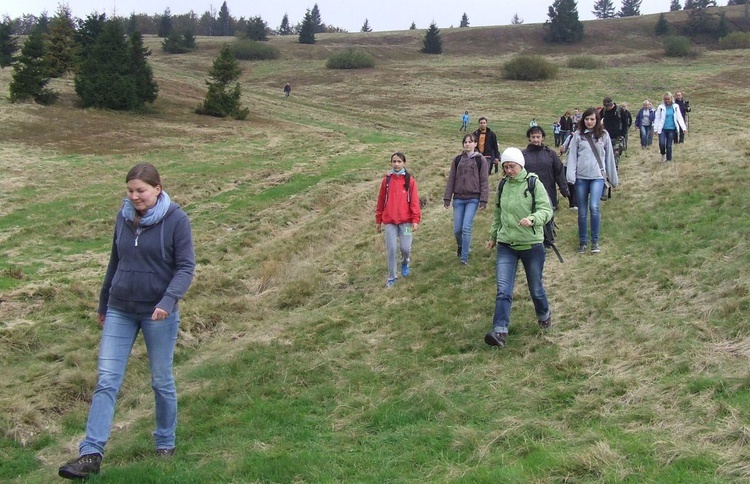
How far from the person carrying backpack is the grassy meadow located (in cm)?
39

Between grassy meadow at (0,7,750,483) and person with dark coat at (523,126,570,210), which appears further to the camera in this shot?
person with dark coat at (523,126,570,210)

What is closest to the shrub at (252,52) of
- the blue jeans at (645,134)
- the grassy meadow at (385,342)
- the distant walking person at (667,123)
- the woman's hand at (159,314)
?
the grassy meadow at (385,342)

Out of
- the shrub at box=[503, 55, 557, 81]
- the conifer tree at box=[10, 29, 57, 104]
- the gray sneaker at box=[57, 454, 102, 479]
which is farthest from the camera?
the shrub at box=[503, 55, 557, 81]

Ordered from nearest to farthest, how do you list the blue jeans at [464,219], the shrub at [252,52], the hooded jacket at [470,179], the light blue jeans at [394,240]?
the light blue jeans at [394,240] < the hooded jacket at [470,179] < the blue jeans at [464,219] < the shrub at [252,52]

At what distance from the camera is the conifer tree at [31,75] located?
1328 inches

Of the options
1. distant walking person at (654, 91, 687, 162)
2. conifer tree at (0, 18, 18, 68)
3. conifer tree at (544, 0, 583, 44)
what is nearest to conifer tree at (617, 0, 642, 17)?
conifer tree at (544, 0, 583, 44)

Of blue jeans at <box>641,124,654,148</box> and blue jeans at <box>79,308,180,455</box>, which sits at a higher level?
blue jeans at <box>641,124,654,148</box>

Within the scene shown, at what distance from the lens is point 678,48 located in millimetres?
73688

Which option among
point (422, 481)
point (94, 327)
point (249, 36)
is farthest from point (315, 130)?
point (249, 36)

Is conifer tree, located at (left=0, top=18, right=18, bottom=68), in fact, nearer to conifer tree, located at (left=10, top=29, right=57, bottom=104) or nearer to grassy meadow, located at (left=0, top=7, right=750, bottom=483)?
conifer tree, located at (left=10, top=29, right=57, bottom=104)

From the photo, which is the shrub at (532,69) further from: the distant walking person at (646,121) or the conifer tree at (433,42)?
the distant walking person at (646,121)

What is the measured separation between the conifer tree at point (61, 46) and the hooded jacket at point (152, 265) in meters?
43.9

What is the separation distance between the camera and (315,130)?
35781 millimetres

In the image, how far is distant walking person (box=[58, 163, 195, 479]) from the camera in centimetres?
457
